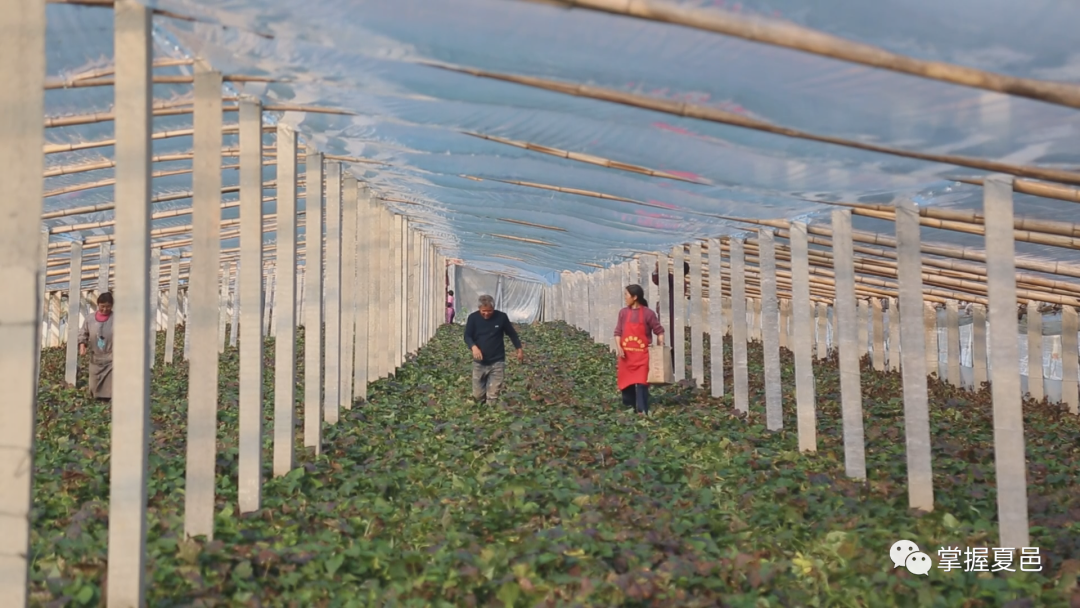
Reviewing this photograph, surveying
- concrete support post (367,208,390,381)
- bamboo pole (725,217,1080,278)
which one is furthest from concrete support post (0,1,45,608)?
concrete support post (367,208,390,381)

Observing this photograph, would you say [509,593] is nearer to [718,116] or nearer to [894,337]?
[718,116]

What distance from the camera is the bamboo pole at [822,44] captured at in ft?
18.8

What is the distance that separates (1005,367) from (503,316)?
8.57 meters

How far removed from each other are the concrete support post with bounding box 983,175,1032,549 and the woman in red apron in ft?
23.4

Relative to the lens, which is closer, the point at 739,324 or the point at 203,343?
the point at 203,343

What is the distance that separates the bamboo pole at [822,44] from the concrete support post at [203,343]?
115 inches

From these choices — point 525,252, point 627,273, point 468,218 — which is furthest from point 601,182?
point 525,252

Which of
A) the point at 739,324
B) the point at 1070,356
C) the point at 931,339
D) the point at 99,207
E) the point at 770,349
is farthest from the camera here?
the point at 931,339

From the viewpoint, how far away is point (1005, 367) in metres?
7.73

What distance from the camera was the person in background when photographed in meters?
15.4

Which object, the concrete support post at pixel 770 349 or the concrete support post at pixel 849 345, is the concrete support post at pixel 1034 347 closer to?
the concrete support post at pixel 770 349

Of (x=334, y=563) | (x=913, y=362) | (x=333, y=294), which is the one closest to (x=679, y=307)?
(x=333, y=294)

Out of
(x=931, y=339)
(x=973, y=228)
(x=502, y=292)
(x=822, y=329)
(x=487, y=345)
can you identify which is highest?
(x=502, y=292)

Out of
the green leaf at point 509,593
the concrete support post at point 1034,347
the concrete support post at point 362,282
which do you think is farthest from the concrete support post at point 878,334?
the green leaf at point 509,593
